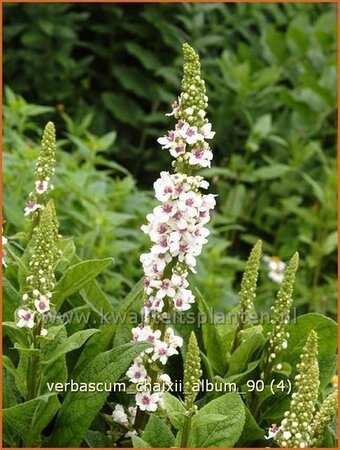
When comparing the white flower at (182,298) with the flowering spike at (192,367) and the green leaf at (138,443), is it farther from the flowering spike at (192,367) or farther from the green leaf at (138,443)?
the green leaf at (138,443)

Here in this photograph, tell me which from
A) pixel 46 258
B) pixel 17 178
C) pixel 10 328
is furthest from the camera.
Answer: pixel 17 178

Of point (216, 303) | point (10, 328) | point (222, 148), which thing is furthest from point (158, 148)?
point (10, 328)

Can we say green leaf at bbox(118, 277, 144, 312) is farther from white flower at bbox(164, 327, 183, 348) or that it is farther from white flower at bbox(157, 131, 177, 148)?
white flower at bbox(157, 131, 177, 148)

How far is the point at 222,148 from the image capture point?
6098 millimetres

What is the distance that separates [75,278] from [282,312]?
59cm

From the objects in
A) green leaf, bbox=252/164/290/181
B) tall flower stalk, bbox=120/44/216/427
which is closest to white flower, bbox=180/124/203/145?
tall flower stalk, bbox=120/44/216/427

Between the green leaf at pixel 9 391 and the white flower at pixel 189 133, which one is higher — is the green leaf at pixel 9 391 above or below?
below

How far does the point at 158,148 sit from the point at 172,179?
13.2ft

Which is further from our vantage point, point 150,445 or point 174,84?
point 174,84

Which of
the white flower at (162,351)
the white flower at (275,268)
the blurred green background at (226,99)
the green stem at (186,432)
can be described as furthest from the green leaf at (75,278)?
the white flower at (275,268)

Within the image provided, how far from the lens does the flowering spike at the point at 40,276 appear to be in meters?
2.26

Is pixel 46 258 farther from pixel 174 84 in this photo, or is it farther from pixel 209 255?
pixel 174 84

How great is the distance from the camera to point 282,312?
2449 mm

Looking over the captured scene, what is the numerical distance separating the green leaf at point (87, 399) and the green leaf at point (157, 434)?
5.8 inches
